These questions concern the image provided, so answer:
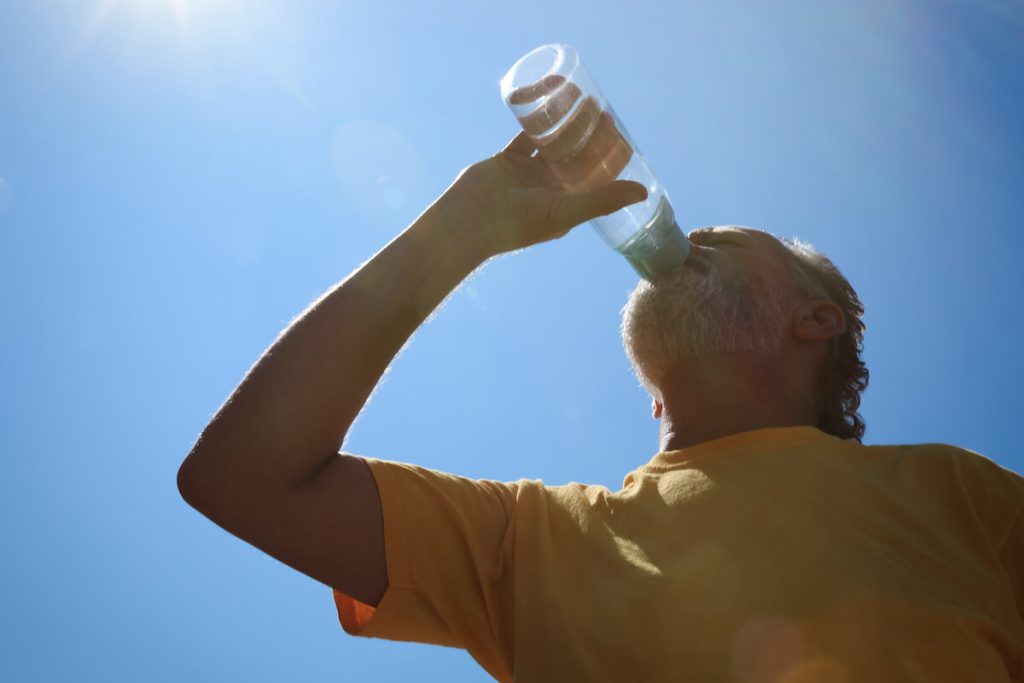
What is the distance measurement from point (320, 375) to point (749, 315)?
4.33 feet

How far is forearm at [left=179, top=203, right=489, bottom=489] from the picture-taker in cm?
156

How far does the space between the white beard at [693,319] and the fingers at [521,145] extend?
0.51 meters

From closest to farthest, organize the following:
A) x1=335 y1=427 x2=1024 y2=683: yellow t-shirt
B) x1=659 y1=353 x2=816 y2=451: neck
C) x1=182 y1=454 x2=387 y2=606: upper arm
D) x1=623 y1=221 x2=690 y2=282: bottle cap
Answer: x1=335 y1=427 x2=1024 y2=683: yellow t-shirt → x1=182 y1=454 x2=387 y2=606: upper arm → x1=659 y1=353 x2=816 y2=451: neck → x1=623 y1=221 x2=690 y2=282: bottle cap

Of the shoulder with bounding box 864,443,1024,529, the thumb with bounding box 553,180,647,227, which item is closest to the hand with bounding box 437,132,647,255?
the thumb with bounding box 553,180,647,227

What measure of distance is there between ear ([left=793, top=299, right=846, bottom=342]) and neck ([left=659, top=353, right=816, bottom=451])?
16 cm

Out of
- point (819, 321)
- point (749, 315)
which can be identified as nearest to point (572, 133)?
point (749, 315)

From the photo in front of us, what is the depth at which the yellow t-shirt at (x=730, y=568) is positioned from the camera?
4.75 ft

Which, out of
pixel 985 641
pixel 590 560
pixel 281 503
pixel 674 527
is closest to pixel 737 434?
pixel 674 527

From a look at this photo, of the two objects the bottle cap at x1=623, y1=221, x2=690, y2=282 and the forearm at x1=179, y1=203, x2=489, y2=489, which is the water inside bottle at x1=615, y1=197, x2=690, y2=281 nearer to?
the bottle cap at x1=623, y1=221, x2=690, y2=282

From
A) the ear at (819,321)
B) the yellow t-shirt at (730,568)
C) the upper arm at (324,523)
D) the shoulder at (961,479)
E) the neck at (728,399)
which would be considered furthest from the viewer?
the ear at (819,321)

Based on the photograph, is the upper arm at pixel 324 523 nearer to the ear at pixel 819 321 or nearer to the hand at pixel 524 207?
the hand at pixel 524 207

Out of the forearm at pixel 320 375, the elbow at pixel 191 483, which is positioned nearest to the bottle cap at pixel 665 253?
the forearm at pixel 320 375

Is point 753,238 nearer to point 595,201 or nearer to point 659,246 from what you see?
point 659,246

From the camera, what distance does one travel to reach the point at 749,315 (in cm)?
231
